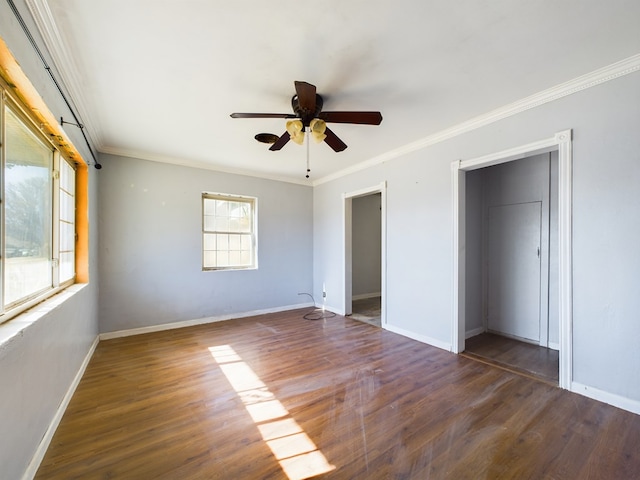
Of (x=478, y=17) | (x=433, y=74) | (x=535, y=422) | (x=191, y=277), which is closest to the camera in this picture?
(x=478, y=17)

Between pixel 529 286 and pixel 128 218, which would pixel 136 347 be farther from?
pixel 529 286

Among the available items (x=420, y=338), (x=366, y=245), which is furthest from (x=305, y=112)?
(x=366, y=245)

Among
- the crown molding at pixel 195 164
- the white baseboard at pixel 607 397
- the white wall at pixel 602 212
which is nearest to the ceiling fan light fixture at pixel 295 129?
the white wall at pixel 602 212

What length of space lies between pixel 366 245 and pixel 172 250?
14.3 feet

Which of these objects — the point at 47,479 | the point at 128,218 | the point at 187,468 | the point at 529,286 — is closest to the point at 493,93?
the point at 529,286

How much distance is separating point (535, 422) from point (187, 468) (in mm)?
2367

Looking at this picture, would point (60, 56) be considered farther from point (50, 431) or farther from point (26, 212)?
point (50, 431)

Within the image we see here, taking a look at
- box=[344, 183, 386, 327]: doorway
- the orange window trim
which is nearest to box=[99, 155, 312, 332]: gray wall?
the orange window trim

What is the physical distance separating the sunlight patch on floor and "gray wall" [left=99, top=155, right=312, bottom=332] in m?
1.89

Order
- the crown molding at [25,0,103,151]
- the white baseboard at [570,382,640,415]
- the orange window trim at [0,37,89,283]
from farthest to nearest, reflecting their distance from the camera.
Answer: the white baseboard at [570,382,640,415], the crown molding at [25,0,103,151], the orange window trim at [0,37,89,283]

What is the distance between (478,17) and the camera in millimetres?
1656

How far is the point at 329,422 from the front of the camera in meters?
1.99

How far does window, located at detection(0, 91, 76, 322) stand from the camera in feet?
4.93

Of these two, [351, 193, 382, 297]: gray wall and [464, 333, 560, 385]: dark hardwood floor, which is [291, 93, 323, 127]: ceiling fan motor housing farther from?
[351, 193, 382, 297]: gray wall
